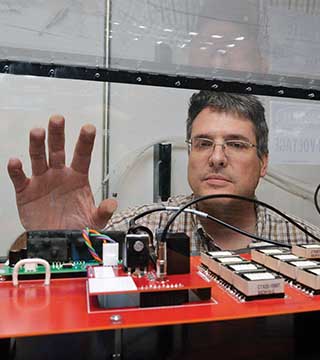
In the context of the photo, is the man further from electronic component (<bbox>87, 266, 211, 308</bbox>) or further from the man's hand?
electronic component (<bbox>87, 266, 211, 308</bbox>)

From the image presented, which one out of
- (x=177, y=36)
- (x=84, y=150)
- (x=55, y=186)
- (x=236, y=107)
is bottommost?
(x=55, y=186)

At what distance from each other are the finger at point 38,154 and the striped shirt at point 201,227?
0.90ft

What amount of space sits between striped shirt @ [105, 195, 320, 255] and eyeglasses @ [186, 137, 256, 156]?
170mm

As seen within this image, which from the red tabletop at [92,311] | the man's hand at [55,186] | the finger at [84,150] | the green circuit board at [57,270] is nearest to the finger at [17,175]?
the man's hand at [55,186]

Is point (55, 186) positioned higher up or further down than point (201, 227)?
higher up

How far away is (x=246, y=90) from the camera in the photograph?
4.03ft

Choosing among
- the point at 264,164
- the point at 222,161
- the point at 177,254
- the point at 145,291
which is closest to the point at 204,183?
the point at 222,161

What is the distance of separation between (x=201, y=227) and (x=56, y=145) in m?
0.56

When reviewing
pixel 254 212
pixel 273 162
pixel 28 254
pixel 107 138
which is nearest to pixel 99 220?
pixel 107 138

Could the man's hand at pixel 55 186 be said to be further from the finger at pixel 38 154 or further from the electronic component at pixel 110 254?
the electronic component at pixel 110 254

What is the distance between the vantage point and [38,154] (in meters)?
1.08

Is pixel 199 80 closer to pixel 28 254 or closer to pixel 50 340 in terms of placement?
pixel 28 254

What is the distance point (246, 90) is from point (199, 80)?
17 centimetres

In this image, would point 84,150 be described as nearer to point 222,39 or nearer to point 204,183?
point 204,183
